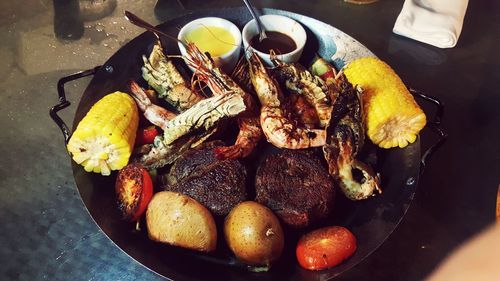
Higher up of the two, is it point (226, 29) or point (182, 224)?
point (226, 29)

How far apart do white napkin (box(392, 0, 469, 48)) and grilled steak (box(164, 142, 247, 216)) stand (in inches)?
69.9

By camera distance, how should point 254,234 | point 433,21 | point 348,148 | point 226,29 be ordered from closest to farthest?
point 254,234 < point 348,148 < point 226,29 < point 433,21

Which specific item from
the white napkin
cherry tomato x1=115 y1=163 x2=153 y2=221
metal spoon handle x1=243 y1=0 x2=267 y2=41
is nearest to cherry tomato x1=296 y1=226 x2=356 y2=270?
cherry tomato x1=115 y1=163 x2=153 y2=221

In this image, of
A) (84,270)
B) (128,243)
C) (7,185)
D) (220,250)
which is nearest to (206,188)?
(220,250)

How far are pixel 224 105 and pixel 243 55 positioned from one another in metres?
0.55

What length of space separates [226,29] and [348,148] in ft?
3.46

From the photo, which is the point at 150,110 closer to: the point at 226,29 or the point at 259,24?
the point at 226,29

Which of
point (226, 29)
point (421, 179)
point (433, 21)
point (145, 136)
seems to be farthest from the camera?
point (433, 21)

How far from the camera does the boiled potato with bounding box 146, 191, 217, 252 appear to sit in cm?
175

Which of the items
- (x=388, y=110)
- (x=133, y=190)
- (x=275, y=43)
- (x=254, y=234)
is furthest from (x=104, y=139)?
(x=388, y=110)

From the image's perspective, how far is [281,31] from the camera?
8.39ft

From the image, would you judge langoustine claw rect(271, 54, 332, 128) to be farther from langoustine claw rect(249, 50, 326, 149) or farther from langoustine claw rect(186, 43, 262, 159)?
langoustine claw rect(186, 43, 262, 159)

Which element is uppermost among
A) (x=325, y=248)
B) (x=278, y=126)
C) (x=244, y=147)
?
(x=278, y=126)

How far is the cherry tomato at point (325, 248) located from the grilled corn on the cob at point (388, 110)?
1.82ft
